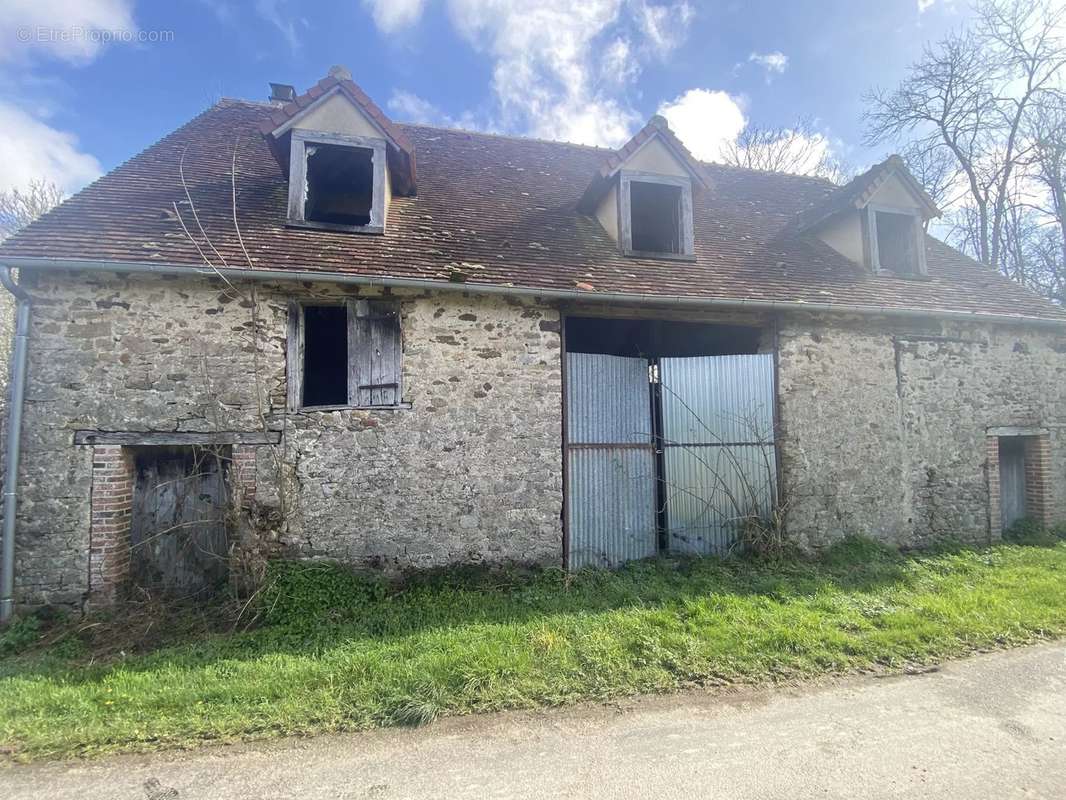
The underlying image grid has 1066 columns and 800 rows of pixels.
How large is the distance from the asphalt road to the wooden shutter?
3.78m

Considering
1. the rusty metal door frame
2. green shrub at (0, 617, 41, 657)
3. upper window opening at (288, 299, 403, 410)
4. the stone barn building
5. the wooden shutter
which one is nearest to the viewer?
green shrub at (0, 617, 41, 657)

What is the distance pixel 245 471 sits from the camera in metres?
5.73

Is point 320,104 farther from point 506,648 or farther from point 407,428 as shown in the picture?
point 506,648

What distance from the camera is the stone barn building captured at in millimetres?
5605

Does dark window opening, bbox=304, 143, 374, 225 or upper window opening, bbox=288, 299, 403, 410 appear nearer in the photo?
upper window opening, bbox=288, 299, 403, 410

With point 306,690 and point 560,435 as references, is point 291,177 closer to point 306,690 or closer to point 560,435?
point 560,435

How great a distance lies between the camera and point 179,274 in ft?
18.6

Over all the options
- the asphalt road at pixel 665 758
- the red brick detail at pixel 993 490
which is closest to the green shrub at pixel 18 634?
the asphalt road at pixel 665 758

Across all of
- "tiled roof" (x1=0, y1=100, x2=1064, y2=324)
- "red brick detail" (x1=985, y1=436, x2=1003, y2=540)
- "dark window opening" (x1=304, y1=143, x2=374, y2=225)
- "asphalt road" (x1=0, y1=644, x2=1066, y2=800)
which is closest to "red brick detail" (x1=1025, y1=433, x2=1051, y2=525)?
"red brick detail" (x1=985, y1=436, x2=1003, y2=540)

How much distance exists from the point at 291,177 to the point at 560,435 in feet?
16.7

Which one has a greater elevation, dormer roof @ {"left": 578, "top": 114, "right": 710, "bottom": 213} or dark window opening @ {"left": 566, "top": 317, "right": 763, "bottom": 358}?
dormer roof @ {"left": 578, "top": 114, "right": 710, "bottom": 213}

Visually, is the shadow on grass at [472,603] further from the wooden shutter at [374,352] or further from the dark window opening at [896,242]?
the dark window opening at [896,242]

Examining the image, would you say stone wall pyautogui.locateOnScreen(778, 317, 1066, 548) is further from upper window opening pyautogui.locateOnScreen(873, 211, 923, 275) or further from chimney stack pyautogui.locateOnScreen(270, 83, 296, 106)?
chimney stack pyautogui.locateOnScreen(270, 83, 296, 106)

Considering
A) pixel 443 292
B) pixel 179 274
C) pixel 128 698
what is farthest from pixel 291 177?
pixel 128 698
